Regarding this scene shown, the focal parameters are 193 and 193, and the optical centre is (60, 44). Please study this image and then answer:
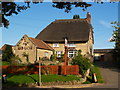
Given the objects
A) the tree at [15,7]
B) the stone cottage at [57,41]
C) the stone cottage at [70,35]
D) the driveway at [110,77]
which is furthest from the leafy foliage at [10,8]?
the stone cottage at [70,35]

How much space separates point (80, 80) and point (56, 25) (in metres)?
25.0

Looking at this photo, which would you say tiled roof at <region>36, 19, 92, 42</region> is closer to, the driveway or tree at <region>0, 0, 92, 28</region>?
the driveway

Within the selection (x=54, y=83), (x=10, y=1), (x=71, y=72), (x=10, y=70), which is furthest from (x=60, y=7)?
(x=10, y=70)

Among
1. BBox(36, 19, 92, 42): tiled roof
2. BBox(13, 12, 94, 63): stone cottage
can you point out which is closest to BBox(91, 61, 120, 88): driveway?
BBox(13, 12, 94, 63): stone cottage

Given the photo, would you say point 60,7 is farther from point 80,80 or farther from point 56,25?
point 56,25

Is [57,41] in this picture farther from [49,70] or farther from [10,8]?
[10,8]

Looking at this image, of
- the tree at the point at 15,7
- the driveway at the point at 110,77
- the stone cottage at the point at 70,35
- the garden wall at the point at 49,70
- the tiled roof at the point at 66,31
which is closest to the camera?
the tree at the point at 15,7

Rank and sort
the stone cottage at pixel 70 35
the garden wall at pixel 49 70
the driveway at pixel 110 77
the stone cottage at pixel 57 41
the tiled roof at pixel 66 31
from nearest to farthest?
the driveway at pixel 110 77 < the garden wall at pixel 49 70 < the stone cottage at pixel 57 41 < the stone cottage at pixel 70 35 < the tiled roof at pixel 66 31

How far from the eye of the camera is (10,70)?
24500 mm

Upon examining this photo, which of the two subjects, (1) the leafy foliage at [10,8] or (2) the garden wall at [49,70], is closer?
(1) the leafy foliage at [10,8]

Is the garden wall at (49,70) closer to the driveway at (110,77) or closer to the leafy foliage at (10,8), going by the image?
the driveway at (110,77)

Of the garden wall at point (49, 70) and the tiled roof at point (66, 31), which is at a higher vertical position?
the tiled roof at point (66, 31)

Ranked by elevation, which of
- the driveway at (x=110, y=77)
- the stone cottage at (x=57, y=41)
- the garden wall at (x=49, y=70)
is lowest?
the driveway at (x=110, y=77)

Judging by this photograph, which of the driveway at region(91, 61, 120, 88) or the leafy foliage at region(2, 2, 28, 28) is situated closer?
the leafy foliage at region(2, 2, 28, 28)
